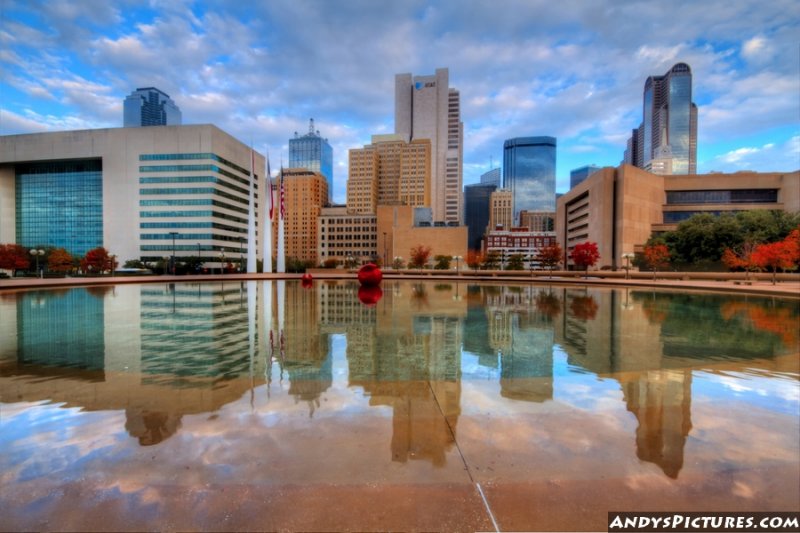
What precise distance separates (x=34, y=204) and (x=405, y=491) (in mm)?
121060

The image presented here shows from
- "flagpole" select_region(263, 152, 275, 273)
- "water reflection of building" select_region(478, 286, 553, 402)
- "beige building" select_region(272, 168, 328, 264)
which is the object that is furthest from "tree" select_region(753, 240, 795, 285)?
"beige building" select_region(272, 168, 328, 264)

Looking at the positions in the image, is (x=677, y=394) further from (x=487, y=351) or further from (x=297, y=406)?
(x=297, y=406)

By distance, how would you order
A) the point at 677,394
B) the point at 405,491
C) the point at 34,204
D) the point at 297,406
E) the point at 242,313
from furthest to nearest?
1. the point at 34,204
2. the point at 242,313
3. the point at 677,394
4. the point at 297,406
5. the point at 405,491

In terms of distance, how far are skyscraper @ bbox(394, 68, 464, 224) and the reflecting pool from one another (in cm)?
16890

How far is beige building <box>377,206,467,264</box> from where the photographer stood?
9606 cm

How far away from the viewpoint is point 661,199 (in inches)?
2847

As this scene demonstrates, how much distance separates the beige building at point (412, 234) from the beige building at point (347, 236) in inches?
332

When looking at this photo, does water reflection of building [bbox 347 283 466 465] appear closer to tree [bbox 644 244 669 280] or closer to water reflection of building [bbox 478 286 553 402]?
water reflection of building [bbox 478 286 553 402]

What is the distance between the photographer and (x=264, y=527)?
2.71 metres

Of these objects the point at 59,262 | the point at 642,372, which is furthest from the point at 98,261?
the point at 642,372

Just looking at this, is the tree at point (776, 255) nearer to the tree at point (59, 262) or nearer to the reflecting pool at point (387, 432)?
the reflecting pool at point (387, 432)

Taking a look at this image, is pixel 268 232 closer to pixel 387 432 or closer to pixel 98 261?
pixel 98 261

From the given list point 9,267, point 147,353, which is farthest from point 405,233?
point 147,353

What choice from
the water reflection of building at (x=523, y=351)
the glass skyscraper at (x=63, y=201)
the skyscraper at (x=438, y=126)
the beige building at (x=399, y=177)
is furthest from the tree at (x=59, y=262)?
the skyscraper at (x=438, y=126)
